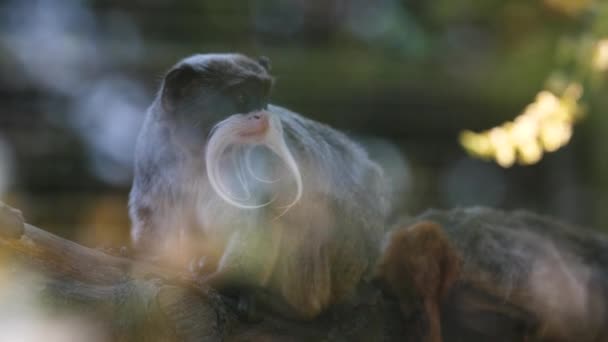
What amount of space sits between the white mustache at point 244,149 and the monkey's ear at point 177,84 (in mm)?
201

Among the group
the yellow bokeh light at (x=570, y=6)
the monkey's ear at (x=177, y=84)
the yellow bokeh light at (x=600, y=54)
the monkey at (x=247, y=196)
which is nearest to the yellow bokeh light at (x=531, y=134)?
the yellow bokeh light at (x=600, y=54)

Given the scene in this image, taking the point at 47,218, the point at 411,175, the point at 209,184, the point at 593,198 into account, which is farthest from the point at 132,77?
the point at 593,198

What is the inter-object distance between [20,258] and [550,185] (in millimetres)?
5244

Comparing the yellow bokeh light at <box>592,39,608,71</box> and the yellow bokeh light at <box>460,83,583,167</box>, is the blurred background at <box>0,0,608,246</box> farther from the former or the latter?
the yellow bokeh light at <box>460,83,583,167</box>

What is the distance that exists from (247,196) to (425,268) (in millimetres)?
662

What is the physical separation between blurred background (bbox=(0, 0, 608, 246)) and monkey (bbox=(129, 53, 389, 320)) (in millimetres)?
1952

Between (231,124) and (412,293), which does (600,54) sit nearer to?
(412,293)

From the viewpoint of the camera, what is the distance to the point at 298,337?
2291mm

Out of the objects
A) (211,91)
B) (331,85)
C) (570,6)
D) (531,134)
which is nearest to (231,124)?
(211,91)

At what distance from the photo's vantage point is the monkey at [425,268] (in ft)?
8.46

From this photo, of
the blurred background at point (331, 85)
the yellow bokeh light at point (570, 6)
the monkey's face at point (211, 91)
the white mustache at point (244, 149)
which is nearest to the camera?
the white mustache at point (244, 149)

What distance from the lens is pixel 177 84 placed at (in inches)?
102

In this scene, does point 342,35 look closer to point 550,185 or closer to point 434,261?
point 550,185

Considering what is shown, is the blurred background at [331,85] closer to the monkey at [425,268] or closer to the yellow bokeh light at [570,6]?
the yellow bokeh light at [570,6]
